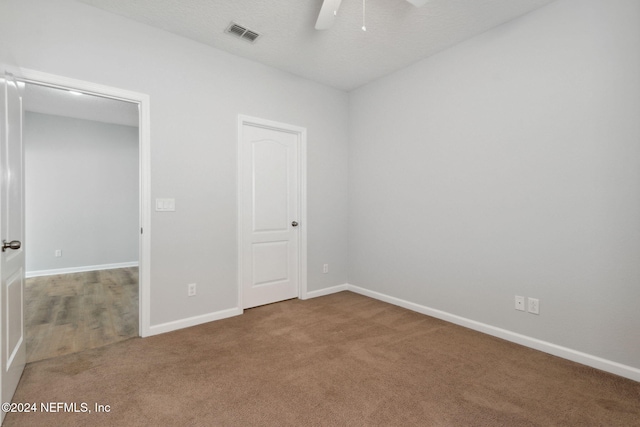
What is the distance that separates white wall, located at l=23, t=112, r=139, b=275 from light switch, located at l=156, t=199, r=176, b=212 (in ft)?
13.1

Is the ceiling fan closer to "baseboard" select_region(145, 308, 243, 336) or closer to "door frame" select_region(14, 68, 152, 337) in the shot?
"door frame" select_region(14, 68, 152, 337)

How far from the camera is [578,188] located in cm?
231

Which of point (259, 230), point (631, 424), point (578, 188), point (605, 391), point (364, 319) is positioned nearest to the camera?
point (631, 424)

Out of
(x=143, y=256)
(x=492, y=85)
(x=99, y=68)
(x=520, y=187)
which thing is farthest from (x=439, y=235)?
(x=99, y=68)

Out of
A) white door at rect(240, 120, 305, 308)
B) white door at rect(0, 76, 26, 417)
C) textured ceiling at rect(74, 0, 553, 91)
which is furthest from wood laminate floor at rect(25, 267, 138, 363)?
textured ceiling at rect(74, 0, 553, 91)

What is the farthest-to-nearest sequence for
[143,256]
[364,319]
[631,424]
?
1. [364,319]
2. [143,256]
3. [631,424]

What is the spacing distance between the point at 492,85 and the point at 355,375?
8.90 feet

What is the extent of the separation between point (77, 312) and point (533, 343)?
451cm

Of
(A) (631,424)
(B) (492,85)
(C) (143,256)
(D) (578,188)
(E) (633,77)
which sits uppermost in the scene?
A: (B) (492,85)

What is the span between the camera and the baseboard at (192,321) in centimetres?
281

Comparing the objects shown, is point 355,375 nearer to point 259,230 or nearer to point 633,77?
point 259,230

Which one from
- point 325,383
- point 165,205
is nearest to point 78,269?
point 165,205

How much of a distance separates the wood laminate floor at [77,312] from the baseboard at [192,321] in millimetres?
194

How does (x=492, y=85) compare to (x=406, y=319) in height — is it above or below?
above
